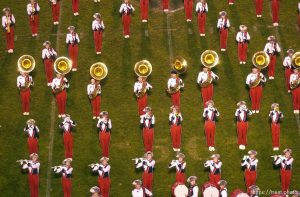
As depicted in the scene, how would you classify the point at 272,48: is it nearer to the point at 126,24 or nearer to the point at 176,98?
the point at 176,98

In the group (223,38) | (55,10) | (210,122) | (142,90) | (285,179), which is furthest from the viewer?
(55,10)

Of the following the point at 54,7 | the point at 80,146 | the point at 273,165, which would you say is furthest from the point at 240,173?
the point at 54,7

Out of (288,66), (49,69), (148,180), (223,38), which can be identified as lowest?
(148,180)

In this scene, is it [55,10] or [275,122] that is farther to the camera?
[55,10]

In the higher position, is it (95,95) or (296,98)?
(95,95)

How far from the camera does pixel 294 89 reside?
64.3ft

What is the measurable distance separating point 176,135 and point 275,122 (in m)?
2.44

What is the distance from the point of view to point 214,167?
17281 millimetres

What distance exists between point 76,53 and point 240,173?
20.1ft

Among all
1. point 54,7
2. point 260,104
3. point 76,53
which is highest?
point 54,7

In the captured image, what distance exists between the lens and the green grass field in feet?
60.5

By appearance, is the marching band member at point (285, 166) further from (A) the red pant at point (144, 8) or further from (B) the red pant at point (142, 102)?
(A) the red pant at point (144, 8)

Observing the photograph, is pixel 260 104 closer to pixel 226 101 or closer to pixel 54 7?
pixel 226 101

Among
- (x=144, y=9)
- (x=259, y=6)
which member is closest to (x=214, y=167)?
(x=144, y=9)
